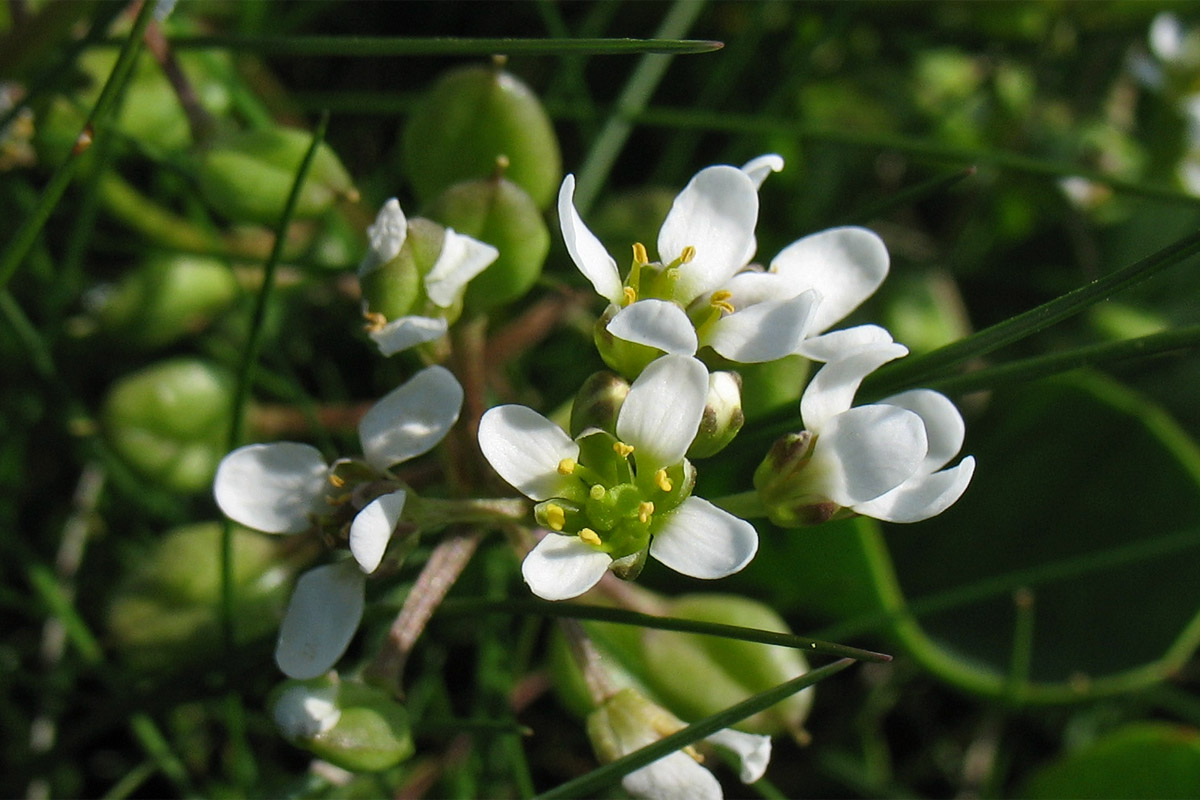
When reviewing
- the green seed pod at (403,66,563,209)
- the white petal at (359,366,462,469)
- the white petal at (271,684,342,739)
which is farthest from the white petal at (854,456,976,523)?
the green seed pod at (403,66,563,209)

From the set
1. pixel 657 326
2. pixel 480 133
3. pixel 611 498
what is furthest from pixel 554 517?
pixel 480 133

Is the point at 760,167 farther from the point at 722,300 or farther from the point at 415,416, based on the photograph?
the point at 415,416

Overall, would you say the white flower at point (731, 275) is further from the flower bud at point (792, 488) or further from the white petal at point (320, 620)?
the white petal at point (320, 620)

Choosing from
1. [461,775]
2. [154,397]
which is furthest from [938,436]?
[154,397]

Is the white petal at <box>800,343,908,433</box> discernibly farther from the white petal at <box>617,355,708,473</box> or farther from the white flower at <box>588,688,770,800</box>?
the white flower at <box>588,688,770,800</box>

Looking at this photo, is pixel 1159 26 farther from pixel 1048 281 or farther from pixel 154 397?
pixel 154 397

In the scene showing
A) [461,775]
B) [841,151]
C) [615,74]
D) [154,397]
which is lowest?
[461,775]

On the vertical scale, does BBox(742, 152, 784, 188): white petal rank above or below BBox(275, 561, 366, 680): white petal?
above
